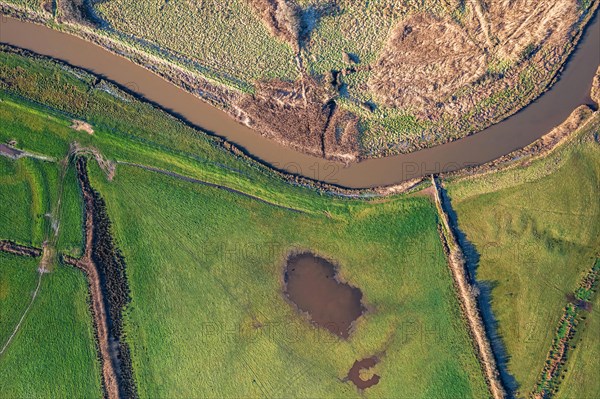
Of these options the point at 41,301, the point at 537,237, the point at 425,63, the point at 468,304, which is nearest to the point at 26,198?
the point at 41,301

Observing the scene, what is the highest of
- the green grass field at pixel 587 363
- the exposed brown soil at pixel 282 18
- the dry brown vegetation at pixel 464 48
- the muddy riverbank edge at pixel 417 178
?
the exposed brown soil at pixel 282 18

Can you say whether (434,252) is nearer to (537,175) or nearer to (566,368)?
(537,175)

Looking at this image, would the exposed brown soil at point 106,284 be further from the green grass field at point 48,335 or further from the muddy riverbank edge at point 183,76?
the muddy riverbank edge at point 183,76

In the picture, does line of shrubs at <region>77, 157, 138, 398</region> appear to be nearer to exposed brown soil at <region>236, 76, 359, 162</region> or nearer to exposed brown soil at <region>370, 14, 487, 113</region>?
exposed brown soil at <region>236, 76, 359, 162</region>

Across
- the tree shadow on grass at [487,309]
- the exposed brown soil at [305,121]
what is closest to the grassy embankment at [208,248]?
the exposed brown soil at [305,121]

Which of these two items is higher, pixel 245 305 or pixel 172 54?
pixel 172 54

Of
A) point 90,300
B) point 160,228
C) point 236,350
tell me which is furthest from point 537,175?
point 90,300
